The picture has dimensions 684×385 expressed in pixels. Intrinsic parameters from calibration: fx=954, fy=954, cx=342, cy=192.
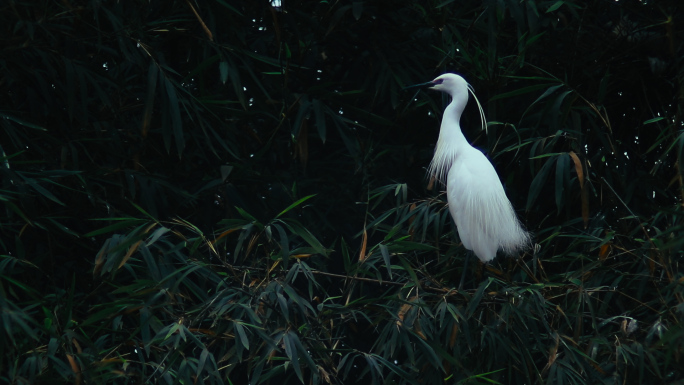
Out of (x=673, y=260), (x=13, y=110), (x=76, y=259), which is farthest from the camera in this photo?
(x=76, y=259)

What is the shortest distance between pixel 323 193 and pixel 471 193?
26.7 inches

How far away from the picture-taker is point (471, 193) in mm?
3336

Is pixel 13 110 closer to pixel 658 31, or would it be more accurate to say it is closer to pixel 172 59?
pixel 172 59

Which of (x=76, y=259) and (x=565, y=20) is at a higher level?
(x=565, y=20)

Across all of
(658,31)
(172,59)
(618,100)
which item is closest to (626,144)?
(618,100)

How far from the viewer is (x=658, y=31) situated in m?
3.55

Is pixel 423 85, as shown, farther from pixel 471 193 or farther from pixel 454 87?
pixel 471 193

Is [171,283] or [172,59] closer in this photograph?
[171,283]

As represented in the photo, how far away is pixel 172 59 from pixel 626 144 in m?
1.76

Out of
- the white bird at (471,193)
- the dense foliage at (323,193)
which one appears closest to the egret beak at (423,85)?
the white bird at (471,193)

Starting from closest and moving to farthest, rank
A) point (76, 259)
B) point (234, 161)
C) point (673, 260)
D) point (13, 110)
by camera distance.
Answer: point (673, 260)
point (13, 110)
point (76, 259)
point (234, 161)

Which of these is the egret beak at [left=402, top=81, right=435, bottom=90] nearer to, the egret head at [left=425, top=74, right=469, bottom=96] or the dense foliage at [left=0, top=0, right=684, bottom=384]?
the egret head at [left=425, top=74, right=469, bottom=96]

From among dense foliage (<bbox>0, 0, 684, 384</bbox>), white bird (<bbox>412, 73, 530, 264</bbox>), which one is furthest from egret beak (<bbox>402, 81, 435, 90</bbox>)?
dense foliage (<bbox>0, 0, 684, 384</bbox>)

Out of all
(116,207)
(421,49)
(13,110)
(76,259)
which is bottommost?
(76,259)
